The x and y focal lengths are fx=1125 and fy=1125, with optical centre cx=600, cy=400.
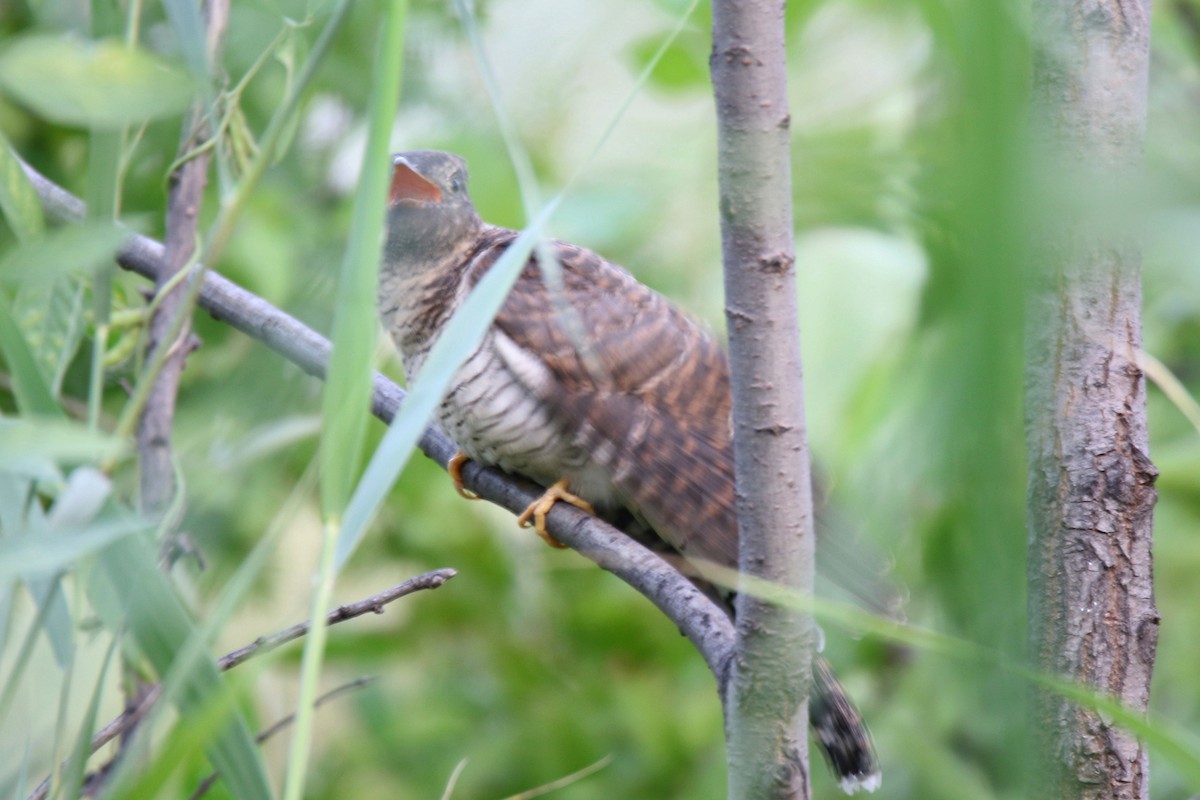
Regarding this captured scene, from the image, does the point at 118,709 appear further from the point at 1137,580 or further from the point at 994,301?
the point at 994,301

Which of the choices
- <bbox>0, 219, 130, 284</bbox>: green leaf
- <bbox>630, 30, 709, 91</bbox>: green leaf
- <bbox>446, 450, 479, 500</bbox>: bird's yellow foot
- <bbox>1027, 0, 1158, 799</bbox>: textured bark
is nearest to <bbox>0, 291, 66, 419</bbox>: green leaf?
<bbox>0, 219, 130, 284</bbox>: green leaf

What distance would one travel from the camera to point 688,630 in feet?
3.98

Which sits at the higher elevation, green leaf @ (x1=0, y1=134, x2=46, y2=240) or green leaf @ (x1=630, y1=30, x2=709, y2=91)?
green leaf @ (x1=630, y1=30, x2=709, y2=91)

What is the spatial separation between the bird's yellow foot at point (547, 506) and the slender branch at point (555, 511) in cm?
3

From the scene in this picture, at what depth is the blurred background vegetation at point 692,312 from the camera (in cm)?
47

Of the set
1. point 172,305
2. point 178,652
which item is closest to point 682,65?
point 172,305

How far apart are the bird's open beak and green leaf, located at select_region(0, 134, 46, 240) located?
3.43 feet

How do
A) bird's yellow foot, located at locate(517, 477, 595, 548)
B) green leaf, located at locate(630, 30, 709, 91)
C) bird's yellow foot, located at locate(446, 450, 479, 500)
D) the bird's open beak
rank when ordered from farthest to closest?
green leaf, located at locate(630, 30, 709, 91) < the bird's open beak < bird's yellow foot, located at locate(446, 450, 479, 500) < bird's yellow foot, located at locate(517, 477, 595, 548)

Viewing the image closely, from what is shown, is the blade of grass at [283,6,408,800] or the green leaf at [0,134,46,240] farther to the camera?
the green leaf at [0,134,46,240]

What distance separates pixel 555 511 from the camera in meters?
1.74

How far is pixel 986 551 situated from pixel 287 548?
A: 244 centimetres

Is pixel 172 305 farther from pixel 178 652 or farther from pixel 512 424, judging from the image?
pixel 178 652

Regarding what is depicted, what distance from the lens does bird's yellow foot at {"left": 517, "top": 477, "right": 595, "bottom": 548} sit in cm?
178

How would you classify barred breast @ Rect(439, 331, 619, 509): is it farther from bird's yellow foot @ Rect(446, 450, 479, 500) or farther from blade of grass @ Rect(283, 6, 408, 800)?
blade of grass @ Rect(283, 6, 408, 800)
